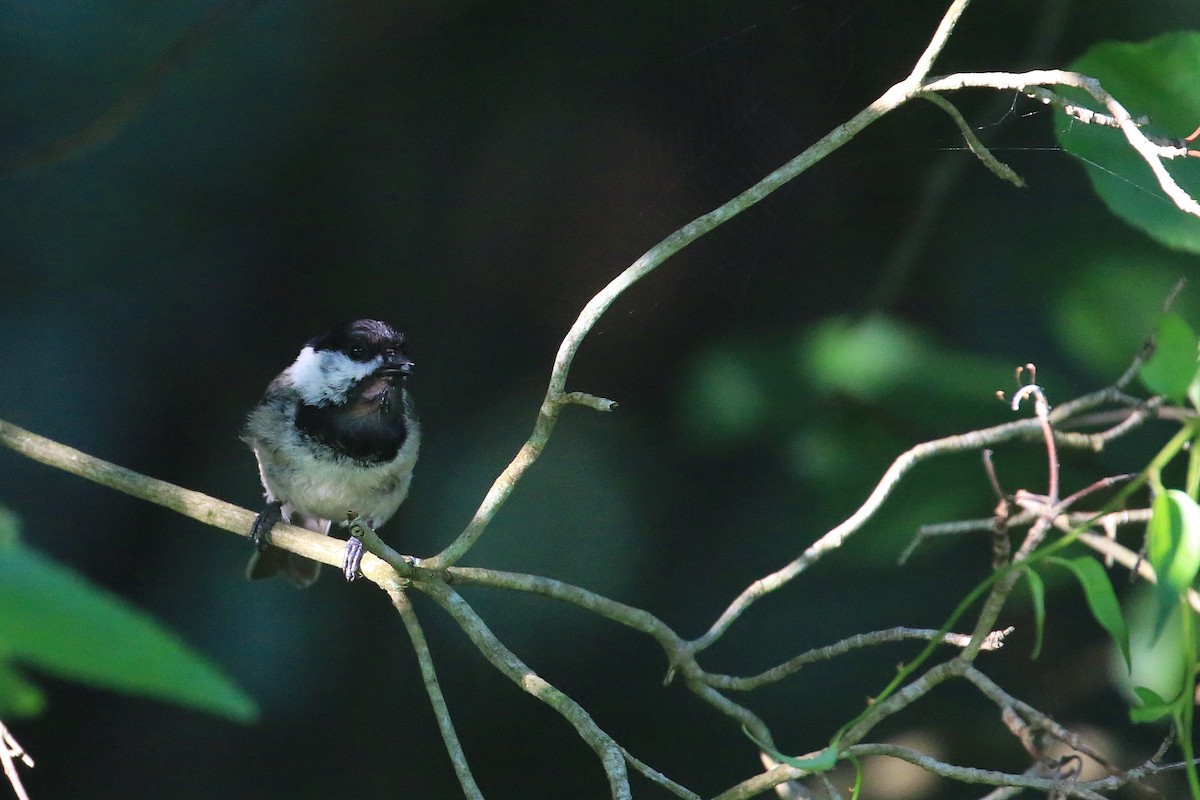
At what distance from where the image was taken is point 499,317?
3.82 metres

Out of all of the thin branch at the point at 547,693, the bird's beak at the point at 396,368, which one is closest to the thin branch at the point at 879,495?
the thin branch at the point at 547,693

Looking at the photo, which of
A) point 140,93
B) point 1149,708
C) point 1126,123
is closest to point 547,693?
point 1149,708

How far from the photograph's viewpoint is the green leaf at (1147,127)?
1.99m

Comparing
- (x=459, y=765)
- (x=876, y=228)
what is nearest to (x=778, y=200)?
(x=876, y=228)

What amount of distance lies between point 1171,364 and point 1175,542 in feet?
0.58

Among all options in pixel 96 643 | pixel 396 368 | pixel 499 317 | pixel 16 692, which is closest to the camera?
pixel 96 643

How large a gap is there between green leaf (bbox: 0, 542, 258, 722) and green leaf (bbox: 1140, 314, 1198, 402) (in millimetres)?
912

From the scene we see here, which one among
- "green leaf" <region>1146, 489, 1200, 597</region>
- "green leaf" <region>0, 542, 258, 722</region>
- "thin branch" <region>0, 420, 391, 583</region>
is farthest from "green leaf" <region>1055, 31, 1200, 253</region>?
"green leaf" <region>0, 542, 258, 722</region>

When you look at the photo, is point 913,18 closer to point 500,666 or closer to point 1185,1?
point 1185,1

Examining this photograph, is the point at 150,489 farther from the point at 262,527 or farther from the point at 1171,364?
the point at 1171,364

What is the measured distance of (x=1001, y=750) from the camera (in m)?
3.28

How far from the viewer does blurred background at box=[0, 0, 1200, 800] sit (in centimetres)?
306

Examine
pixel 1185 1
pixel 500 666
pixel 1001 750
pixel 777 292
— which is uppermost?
pixel 1185 1

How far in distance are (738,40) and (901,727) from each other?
6.72 ft
